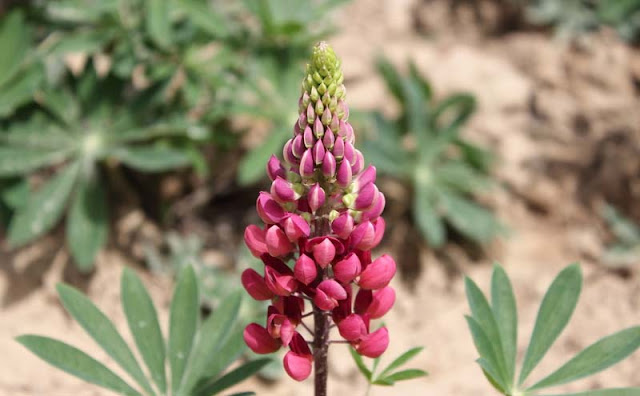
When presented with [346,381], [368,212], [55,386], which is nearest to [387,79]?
[346,381]

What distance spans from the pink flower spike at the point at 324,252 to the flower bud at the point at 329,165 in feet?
0.42

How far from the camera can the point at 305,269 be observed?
1533 millimetres

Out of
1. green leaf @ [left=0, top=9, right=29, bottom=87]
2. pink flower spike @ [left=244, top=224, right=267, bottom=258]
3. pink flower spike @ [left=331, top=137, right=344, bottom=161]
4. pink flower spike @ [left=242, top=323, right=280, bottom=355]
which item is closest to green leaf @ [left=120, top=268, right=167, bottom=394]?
pink flower spike @ [left=242, top=323, right=280, bottom=355]

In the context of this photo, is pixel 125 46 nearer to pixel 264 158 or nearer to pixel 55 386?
pixel 264 158

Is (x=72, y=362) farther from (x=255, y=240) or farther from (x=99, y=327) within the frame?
(x=255, y=240)

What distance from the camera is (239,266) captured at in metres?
3.43

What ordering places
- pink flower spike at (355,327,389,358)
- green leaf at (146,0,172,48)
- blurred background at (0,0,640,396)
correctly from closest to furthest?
pink flower spike at (355,327,389,358), green leaf at (146,0,172,48), blurred background at (0,0,640,396)

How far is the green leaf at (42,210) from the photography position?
3.09 metres

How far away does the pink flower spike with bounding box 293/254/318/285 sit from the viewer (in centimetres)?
153

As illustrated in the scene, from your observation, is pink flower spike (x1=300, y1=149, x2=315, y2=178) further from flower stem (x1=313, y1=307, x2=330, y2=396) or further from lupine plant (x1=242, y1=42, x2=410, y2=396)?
flower stem (x1=313, y1=307, x2=330, y2=396)

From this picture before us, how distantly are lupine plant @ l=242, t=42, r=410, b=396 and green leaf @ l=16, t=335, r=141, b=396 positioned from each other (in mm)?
383

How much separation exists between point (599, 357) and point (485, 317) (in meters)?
0.27

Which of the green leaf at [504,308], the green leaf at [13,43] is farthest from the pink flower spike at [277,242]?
the green leaf at [13,43]

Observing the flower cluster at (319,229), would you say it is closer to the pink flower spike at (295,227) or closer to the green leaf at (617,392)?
the pink flower spike at (295,227)
